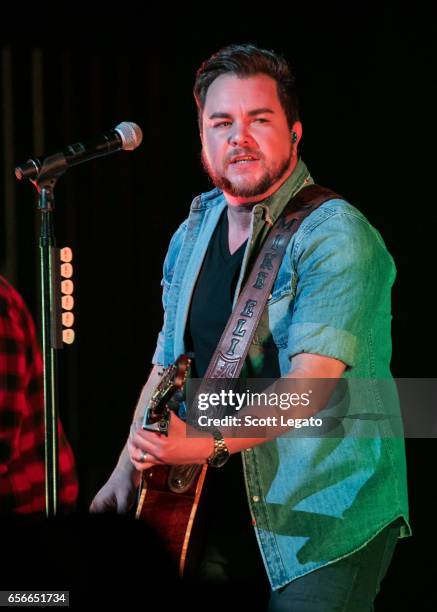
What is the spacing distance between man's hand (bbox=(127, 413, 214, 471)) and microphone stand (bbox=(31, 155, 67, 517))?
0.95ft

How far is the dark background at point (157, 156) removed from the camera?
3.35 meters

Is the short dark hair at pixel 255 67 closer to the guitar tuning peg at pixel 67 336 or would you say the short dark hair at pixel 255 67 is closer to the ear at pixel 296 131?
the ear at pixel 296 131

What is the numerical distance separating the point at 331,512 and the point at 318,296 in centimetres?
51

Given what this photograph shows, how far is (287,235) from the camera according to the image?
7.49 feet

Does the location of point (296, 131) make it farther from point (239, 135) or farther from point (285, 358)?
point (285, 358)

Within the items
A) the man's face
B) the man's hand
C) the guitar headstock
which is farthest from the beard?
the man's hand

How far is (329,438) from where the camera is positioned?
218 centimetres

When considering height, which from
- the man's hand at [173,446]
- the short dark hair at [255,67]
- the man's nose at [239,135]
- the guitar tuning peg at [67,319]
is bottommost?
the man's hand at [173,446]

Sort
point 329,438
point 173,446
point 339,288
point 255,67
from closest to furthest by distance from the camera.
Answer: point 173,446 → point 339,288 → point 329,438 → point 255,67

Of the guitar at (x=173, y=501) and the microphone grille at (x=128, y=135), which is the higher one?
the microphone grille at (x=128, y=135)

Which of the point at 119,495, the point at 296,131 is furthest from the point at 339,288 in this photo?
the point at 119,495

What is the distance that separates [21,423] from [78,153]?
2.76ft

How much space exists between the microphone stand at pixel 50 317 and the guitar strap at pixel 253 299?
373mm

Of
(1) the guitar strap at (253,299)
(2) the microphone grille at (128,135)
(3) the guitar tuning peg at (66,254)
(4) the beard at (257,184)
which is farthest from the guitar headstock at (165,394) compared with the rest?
(2) the microphone grille at (128,135)
